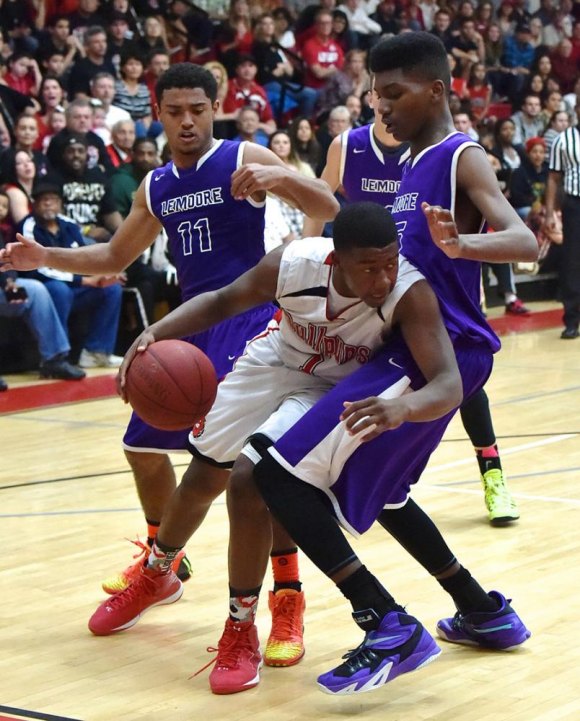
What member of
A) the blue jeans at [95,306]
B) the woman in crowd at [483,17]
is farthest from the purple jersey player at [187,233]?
the woman in crowd at [483,17]

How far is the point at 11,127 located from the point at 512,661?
7.80 metres

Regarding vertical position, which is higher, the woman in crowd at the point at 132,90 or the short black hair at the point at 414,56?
the short black hair at the point at 414,56

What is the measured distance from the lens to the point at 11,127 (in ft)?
34.0

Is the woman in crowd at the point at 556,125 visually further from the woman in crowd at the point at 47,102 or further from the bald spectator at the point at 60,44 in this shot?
the woman in crowd at the point at 47,102

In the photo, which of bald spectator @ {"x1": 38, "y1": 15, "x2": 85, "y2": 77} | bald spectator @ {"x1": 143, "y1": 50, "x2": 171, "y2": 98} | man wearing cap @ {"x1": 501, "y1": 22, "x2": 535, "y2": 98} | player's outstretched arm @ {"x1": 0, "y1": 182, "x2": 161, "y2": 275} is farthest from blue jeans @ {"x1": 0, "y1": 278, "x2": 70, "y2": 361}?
man wearing cap @ {"x1": 501, "y1": 22, "x2": 535, "y2": 98}

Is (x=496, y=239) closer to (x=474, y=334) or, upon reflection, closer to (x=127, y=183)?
(x=474, y=334)

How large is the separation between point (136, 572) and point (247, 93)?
890 cm

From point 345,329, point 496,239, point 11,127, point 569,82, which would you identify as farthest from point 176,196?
point 569,82

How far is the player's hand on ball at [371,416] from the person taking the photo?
3176 mm

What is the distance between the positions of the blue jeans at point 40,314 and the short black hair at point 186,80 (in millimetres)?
4926

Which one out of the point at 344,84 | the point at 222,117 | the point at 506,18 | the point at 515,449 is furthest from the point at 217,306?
the point at 506,18

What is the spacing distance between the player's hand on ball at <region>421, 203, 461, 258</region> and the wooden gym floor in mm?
1208

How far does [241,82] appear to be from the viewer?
41.5ft

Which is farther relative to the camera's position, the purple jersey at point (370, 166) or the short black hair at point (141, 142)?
the short black hair at point (141, 142)
